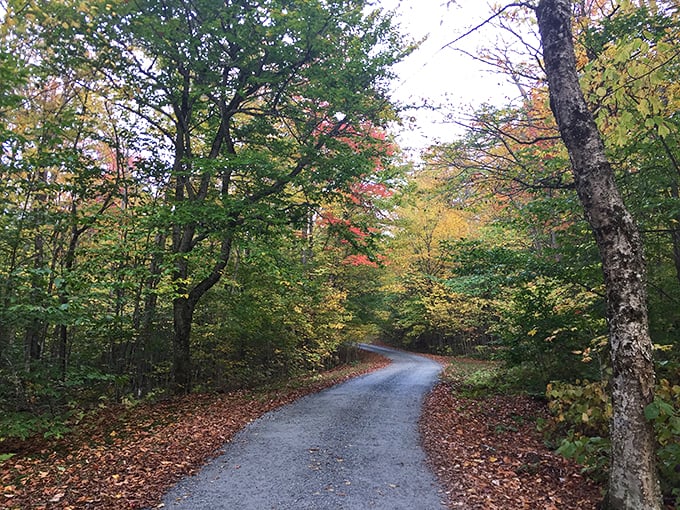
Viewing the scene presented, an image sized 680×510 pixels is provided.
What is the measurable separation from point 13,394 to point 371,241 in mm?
8023

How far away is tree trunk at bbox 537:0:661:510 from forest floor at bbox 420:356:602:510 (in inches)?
35.2

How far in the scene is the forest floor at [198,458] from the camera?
4340 mm

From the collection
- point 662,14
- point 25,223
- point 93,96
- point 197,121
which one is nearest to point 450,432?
point 662,14

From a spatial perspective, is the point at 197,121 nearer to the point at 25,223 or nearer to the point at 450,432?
the point at 25,223

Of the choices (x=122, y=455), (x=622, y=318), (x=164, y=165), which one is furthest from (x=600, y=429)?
(x=164, y=165)

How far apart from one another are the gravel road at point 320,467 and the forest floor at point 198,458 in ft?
0.96

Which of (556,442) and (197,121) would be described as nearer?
(556,442)

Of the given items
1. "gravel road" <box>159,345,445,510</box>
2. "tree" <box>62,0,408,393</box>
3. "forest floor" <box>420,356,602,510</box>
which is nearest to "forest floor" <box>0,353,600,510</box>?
"forest floor" <box>420,356,602,510</box>

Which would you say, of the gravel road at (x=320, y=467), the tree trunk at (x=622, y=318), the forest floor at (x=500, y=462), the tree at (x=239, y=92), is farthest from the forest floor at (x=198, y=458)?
the tree at (x=239, y=92)

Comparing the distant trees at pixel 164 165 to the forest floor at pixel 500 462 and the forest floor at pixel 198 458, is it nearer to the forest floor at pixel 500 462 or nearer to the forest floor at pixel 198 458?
the forest floor at pixel 198 458

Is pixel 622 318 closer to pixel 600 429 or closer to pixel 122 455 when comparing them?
pixel 600 429

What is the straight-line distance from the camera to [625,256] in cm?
333

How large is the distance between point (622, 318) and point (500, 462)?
3.15 m

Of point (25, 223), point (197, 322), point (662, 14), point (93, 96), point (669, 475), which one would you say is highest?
point (93, 96)
